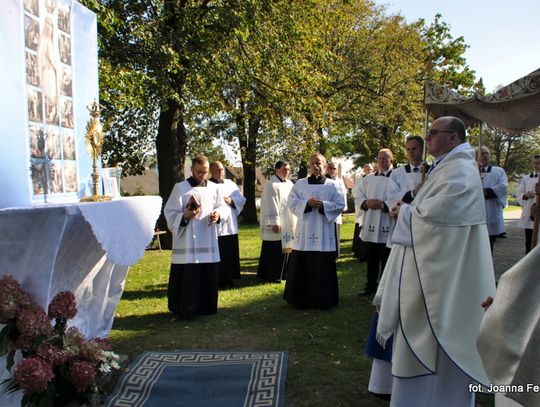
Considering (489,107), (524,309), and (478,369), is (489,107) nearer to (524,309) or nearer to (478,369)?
(478,369)

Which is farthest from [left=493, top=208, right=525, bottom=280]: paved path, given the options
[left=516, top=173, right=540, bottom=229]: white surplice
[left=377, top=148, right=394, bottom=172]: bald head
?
[left=377, top=148, right=394, bottom=172]: bald head

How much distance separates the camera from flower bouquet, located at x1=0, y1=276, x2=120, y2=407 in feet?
8.80

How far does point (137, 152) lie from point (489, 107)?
1265cm

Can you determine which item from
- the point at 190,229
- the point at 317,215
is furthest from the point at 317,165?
the point at 190,229

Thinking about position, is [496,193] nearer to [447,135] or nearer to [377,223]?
[377,223]

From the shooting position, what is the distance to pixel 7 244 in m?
2.98

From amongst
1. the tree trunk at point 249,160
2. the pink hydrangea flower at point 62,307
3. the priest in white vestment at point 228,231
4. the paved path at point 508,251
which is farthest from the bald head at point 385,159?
the tree trunk at point 249,160

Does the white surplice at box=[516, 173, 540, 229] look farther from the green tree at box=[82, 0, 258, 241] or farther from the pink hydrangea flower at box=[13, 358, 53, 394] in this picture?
the pink hydrangea flower at box=[13, 358, 53, 394]

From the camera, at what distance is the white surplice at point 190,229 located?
6.52m

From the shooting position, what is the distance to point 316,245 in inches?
275

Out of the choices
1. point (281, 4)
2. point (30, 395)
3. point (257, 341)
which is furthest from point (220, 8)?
point (30, 395)

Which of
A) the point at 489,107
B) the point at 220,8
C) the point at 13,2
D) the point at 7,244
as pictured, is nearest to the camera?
the point at 7,244

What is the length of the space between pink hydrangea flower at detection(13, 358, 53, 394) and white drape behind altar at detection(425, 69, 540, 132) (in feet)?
18.4

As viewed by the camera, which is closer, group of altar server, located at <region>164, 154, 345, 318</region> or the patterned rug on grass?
the patterned rug on grass
